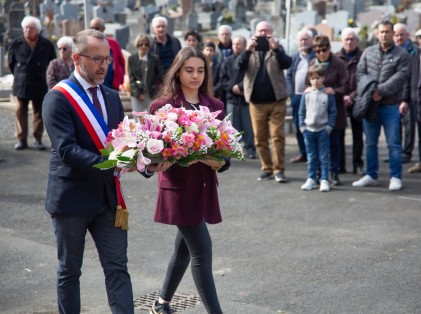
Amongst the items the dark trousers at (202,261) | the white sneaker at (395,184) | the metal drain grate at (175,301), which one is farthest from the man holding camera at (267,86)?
the dark trousers at (202,261)

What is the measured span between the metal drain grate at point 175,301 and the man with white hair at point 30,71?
23.3 feet

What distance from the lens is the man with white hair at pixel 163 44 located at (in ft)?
43.0

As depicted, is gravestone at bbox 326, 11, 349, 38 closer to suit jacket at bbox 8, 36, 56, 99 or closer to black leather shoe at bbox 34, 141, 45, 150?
suit jacket at bbox 8, 36, 56, 99

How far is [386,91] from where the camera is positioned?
10.4 metres

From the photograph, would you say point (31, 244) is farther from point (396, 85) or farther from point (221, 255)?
point (396, 85)

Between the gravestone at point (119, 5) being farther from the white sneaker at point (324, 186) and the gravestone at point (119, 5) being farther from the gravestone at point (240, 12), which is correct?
the white sneaker at point (324, 186)

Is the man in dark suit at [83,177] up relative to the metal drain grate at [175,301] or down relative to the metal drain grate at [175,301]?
up

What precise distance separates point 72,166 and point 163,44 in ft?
27.8

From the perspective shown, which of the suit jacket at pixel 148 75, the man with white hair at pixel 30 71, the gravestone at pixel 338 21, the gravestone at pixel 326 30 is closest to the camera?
the suit jacket at pixel 148 75

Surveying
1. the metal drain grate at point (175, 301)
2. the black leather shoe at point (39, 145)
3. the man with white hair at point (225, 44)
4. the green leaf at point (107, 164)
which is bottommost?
the black leather shoe at point (39, 145)

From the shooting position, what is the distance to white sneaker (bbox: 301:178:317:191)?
1060cm

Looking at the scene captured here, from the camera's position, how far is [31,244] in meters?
8.05

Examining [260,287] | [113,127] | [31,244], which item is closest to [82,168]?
[113,127]

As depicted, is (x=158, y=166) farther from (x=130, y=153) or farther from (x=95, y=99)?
(x=95, y=99)
